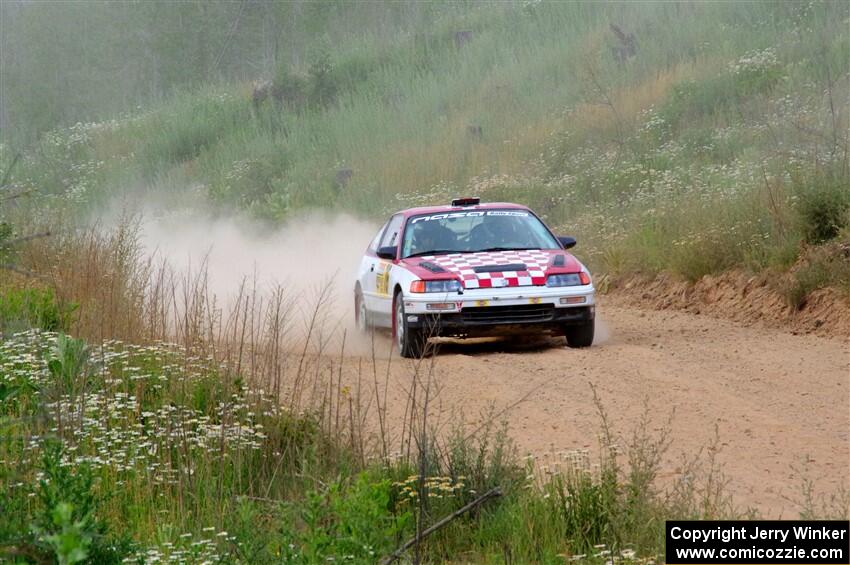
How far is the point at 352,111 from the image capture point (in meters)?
38.8

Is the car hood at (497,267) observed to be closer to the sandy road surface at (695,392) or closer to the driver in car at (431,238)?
the driver in car at (431,238)

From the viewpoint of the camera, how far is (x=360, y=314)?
1589 cm

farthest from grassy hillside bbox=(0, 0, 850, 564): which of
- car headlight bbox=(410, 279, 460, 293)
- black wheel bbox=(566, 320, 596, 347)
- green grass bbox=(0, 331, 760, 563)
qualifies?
black wheel bbox=(566, 320, 596, 347)

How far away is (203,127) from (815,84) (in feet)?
75.0

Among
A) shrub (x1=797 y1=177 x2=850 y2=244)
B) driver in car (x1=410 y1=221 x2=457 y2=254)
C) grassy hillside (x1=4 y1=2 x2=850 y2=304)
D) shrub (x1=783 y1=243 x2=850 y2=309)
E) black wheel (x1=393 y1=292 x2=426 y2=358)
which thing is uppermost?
grassy hillside (x1=4 y1=2 x2=850 y2=304)

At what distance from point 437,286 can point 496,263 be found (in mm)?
723

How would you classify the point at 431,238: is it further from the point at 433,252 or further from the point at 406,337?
the point at 406,337

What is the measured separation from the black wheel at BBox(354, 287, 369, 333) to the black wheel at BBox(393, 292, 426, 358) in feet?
5.14

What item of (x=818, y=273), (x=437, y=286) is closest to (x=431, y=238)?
(x=437, y=286)

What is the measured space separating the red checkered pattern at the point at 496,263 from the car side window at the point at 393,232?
1114 millimetres

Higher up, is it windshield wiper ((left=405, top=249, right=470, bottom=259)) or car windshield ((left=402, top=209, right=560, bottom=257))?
car windshield ((left=402, top=209, right=560, bottom=257))

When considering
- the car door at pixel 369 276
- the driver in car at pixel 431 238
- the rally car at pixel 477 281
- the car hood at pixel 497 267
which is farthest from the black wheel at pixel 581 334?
the car door at pixel 369 276

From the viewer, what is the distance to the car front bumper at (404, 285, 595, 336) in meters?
13.3

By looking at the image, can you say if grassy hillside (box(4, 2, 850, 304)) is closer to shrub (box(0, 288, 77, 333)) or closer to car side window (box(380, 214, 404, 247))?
car side window (box(380, 214, 404, 247))
